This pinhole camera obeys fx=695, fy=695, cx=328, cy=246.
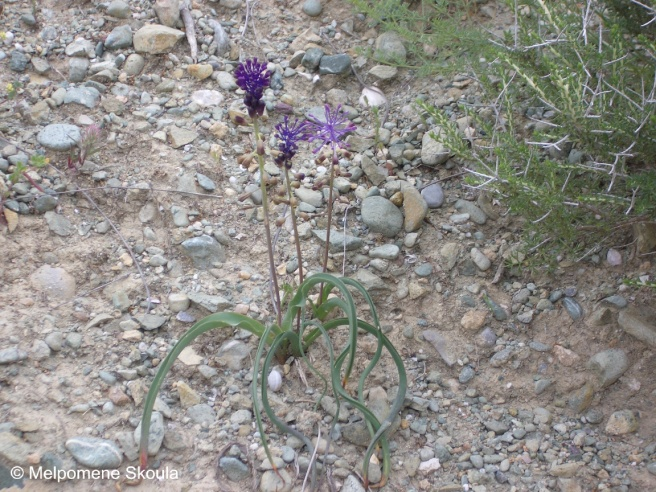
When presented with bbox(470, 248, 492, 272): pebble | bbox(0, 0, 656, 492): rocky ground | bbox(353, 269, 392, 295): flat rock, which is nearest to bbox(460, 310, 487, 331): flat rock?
bbox(0, 0, 656, 492): rocky ground

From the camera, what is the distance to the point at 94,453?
7.33 ft

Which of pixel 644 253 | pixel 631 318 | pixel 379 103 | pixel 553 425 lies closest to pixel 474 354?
pixel 553 425

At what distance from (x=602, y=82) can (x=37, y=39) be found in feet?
9.21

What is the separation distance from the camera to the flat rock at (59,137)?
318 centimetres

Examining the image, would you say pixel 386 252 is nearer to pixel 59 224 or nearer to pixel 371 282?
pixel 371 282

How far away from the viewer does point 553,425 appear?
2559mm

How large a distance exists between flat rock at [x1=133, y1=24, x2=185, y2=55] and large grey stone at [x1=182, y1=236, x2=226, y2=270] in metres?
1.25

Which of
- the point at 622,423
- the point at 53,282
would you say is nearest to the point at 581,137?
the point at 622,423

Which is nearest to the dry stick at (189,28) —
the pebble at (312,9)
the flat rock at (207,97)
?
the flat rock at (207,97)

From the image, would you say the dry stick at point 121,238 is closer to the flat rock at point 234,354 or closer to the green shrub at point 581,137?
the flat rock at point 234,354

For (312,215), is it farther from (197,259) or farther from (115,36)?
(115,36)

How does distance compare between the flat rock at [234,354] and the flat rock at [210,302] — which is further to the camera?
the flat rock at [210,302]

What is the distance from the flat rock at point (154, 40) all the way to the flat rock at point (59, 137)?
26.1 inches

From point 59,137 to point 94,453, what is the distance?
159 cm
